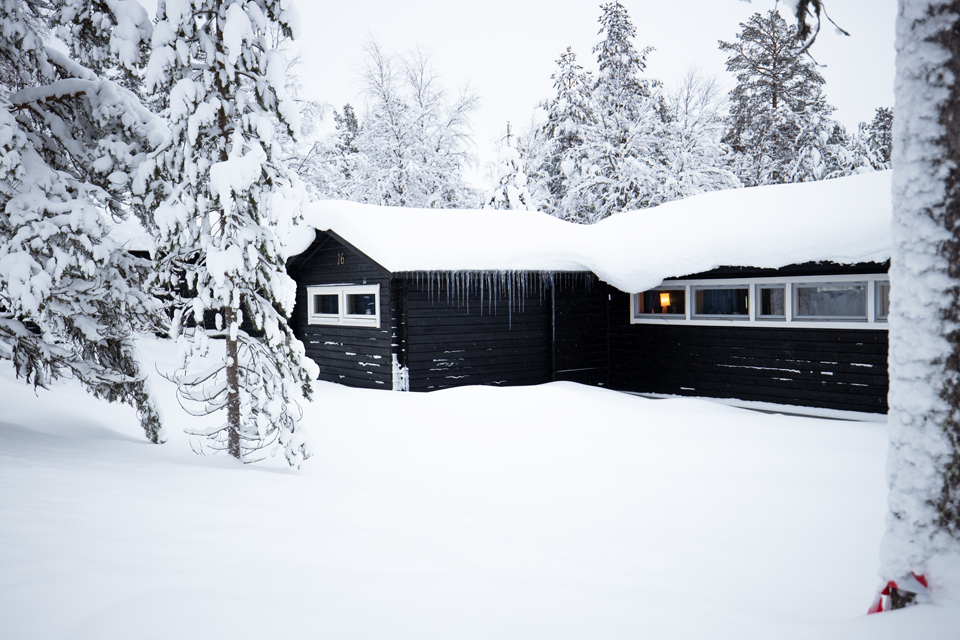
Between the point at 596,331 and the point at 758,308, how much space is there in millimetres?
3552

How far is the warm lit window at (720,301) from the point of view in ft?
37.9

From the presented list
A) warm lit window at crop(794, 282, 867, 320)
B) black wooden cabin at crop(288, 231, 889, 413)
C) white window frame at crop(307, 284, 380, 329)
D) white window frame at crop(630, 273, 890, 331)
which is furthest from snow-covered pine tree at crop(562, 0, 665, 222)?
warm lit window at crop(794, 282, 867, 320)

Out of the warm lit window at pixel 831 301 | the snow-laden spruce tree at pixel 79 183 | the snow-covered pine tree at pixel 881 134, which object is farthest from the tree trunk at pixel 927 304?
the snow-covered pine tree at pixel 881 134

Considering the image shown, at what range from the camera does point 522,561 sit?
3830mm

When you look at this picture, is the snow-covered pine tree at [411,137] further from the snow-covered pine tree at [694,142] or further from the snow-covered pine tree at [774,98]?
the snow-covered pine tree at [774,98]

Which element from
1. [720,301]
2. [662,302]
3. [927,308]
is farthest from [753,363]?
[927,308]

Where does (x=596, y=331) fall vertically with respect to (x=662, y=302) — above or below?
below

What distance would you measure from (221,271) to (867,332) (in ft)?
31.3

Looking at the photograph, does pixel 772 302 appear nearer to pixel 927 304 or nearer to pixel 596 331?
pixel 596 331

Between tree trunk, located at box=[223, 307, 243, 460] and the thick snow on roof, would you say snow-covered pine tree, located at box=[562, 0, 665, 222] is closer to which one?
the thick snow on roof

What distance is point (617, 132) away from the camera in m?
25.8

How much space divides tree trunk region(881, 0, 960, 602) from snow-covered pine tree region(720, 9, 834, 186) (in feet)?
83.8

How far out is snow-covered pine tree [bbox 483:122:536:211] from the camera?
26406 mm

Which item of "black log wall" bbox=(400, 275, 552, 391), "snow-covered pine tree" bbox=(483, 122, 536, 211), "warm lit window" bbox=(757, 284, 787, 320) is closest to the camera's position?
"warm lit window" bbox=(757, 284, 787, 320)
